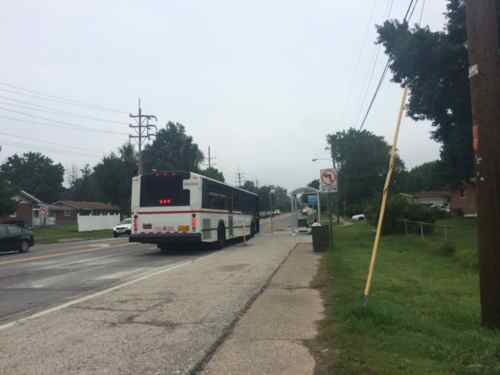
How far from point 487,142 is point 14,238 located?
21.7 m

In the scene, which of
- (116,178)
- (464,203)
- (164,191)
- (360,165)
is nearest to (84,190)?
(116,178)

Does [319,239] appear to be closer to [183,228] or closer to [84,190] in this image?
[183,228]

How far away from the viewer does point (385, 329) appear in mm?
5438

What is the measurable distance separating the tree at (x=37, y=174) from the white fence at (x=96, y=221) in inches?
2621

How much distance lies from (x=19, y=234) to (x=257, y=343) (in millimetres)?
20153

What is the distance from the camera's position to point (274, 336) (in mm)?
5562

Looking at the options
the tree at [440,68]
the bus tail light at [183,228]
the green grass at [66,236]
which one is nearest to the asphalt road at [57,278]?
the bus tail light at [183,228]

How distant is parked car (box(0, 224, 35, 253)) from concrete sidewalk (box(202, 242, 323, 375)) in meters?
16.7

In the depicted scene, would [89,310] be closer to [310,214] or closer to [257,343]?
[257,343]

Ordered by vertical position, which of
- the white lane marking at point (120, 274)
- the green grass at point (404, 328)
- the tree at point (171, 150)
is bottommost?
the white lane marking at point (120, 274)

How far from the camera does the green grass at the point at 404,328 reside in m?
4.30

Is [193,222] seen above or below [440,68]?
below

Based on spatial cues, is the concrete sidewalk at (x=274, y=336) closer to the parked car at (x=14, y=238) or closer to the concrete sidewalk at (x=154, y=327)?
the concrete sidewalk at (x=154, y=327)

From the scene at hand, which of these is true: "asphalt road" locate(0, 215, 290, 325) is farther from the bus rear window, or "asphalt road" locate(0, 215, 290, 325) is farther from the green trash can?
the green trash can
